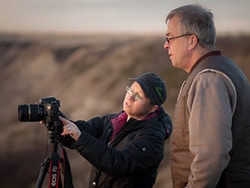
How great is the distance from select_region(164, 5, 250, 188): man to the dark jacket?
448 mm

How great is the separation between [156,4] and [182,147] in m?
1.84

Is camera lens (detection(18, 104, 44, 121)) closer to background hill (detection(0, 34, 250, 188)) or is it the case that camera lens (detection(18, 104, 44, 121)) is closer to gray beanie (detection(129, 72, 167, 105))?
gray beanie (detection(129, 72, 167, 105))

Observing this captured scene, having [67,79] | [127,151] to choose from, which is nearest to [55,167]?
[127,151]

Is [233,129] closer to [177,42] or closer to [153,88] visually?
[177,42]

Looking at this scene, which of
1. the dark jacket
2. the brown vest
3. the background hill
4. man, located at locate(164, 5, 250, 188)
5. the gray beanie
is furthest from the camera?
the background hill

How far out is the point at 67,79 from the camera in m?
3.86

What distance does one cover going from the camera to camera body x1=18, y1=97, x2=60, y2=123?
9.03 feet

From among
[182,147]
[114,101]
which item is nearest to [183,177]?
[182,147]

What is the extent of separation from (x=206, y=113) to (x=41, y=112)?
99cm

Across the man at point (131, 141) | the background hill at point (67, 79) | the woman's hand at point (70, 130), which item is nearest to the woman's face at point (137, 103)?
the man at point (131, 141)

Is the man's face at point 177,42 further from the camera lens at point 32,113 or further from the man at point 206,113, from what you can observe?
the camera lens at point 32,113

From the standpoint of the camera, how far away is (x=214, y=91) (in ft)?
6.89

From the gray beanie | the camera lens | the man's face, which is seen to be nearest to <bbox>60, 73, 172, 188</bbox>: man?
the gray beanie

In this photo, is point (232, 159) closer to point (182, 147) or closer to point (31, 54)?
point (182, 147)
